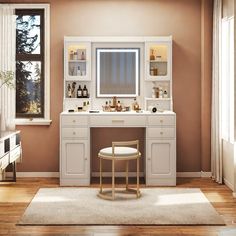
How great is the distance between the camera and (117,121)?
640cm

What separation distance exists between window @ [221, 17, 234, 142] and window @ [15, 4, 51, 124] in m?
2.33

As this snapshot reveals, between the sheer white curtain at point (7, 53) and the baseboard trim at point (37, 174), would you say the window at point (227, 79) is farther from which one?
the sheer white curtain at point (7, 53)

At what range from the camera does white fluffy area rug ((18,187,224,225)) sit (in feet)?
15.5

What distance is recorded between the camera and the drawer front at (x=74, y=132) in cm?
639

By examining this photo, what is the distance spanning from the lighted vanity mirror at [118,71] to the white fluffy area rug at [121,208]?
4.81 ft

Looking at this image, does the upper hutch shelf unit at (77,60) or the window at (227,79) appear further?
the upper hutch shelf unit at (77,60)

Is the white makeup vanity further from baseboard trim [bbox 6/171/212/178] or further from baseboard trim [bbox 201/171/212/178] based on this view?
baseboard trim [bbox 201/171/212/178]

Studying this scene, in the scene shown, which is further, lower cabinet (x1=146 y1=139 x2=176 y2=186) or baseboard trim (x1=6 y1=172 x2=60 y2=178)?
baseboard trim (x1=6 y1=172 x2=60 y2=178)

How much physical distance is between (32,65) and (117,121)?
4.92ft

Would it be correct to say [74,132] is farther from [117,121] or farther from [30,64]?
[30,64]

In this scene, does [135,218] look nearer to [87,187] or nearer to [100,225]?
[100,225]

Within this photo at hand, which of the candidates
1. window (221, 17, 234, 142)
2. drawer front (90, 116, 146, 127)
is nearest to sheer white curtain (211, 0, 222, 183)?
window (221, 17, 234, 142)

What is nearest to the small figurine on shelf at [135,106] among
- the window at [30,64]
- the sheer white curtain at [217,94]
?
the sheer white curtain at [217,94]

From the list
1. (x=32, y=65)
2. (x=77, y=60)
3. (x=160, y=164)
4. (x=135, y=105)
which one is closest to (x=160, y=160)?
(x=160, y=164)
